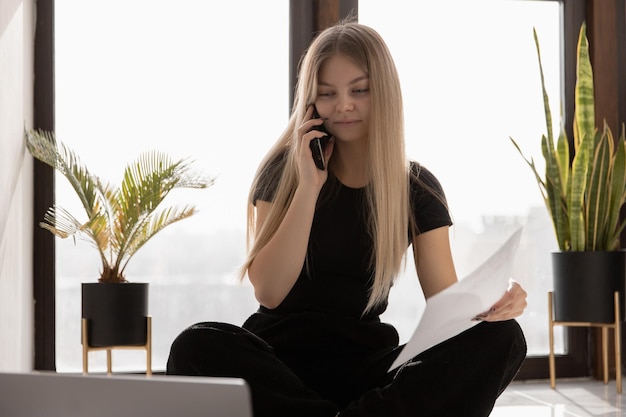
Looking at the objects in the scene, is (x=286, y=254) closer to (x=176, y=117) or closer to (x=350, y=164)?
(x=350, y=164)

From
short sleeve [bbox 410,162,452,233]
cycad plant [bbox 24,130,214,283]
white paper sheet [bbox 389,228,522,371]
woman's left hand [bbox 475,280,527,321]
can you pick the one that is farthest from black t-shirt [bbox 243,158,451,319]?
cycad plant [bbox 24,130,214,283]

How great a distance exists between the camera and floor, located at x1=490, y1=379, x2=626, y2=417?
113 inches

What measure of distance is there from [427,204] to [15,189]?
1.59 m

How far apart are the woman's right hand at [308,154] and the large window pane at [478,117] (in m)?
1.76

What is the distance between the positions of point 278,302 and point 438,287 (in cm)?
40

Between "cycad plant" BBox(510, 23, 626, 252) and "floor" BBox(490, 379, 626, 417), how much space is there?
1.92 ft

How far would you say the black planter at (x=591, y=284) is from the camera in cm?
324

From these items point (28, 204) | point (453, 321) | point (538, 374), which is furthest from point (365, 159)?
point (538, 374)

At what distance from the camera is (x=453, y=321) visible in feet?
4.72

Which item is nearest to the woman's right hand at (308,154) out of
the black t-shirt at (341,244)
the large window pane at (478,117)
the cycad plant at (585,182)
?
the black t-shirt at (341,244)

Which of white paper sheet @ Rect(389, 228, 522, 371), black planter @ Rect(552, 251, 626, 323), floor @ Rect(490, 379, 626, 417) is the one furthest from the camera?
black planter @ Rect(552, 251, 626, 323)

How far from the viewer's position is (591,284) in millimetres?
3240

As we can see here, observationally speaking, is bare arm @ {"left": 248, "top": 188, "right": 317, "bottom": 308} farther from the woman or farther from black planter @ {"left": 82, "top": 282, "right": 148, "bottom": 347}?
black planter @ {"left": 82, "top": 282, "right": 148, "bottom": 347}

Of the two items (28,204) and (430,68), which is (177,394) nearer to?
(28,204)
